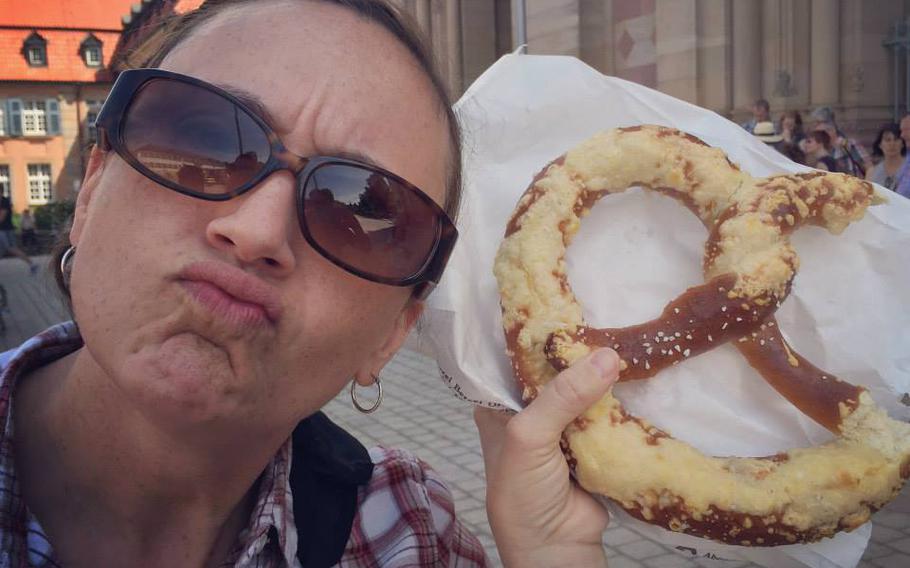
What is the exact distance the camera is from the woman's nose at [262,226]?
1283 mm

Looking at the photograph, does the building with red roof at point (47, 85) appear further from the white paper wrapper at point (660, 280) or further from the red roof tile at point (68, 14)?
the white paper wrapper at point (660, 280)

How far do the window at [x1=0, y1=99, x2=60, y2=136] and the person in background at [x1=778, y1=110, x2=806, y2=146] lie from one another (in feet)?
162

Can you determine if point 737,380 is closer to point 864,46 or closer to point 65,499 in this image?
point 65,499

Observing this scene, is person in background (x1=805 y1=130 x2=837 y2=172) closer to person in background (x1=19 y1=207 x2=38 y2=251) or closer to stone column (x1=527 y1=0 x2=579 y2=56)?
stone column (x1=527 y1=0 x2=579 y2=56)

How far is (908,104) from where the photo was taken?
10.5m

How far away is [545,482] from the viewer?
1.61 metres

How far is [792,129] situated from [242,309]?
30.4ft

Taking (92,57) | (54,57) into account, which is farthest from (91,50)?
(54,57)

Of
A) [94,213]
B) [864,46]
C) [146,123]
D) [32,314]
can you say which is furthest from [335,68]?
[32,314]

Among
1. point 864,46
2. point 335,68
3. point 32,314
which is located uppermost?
point 335,68

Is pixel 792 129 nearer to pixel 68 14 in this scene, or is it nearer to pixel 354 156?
pixel 354 156

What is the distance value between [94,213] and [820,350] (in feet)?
5.44

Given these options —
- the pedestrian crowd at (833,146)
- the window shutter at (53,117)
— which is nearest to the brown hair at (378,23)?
the pedestrian crowd at (833,146)

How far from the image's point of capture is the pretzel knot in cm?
167
